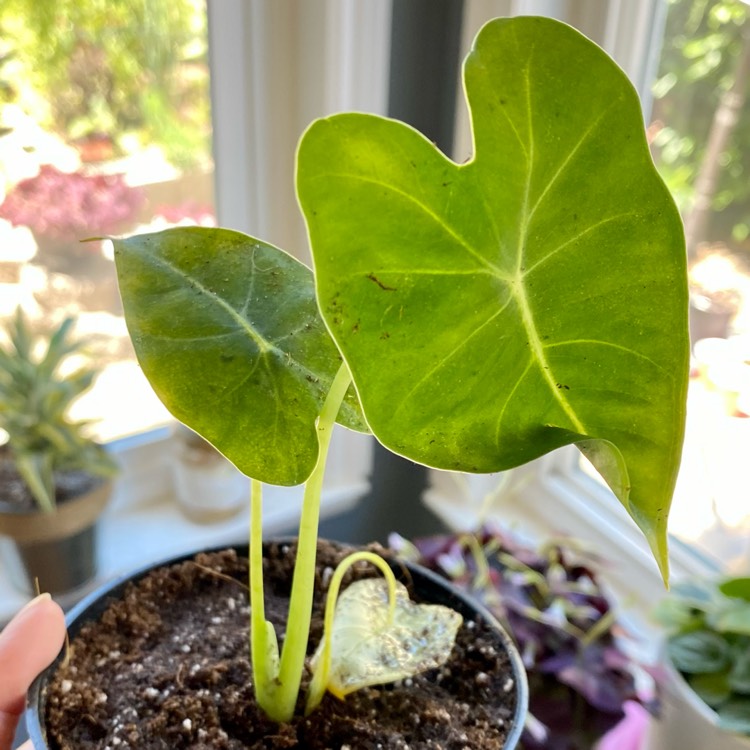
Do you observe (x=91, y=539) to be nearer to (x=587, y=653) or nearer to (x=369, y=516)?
(x=369, y=516)

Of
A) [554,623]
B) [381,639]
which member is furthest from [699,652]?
[381,639]

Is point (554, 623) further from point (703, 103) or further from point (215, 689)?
point (703, 103)

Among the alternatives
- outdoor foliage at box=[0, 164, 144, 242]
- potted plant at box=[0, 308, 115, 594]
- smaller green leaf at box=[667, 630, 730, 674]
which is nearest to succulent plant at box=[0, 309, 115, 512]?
potted plant at box=[0, 308, 115, 594]

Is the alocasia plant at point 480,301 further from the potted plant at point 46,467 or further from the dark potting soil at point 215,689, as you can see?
the potted plant at point 46,467

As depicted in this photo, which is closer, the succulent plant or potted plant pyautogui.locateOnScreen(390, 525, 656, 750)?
potted plant pyautogui.locateOnScreen(390, 525, 656, 750)

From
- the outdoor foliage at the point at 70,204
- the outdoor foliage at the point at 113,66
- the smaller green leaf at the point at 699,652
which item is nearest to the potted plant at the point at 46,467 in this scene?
the outdoor foliage at the point at 70,204

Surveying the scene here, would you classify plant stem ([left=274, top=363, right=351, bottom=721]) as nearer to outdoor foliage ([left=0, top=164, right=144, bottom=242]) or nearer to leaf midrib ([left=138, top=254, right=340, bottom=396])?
leaf midrib ([left=138, top=254, right=340, bottom=396])

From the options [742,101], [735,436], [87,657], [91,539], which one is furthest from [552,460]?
[87,657]
